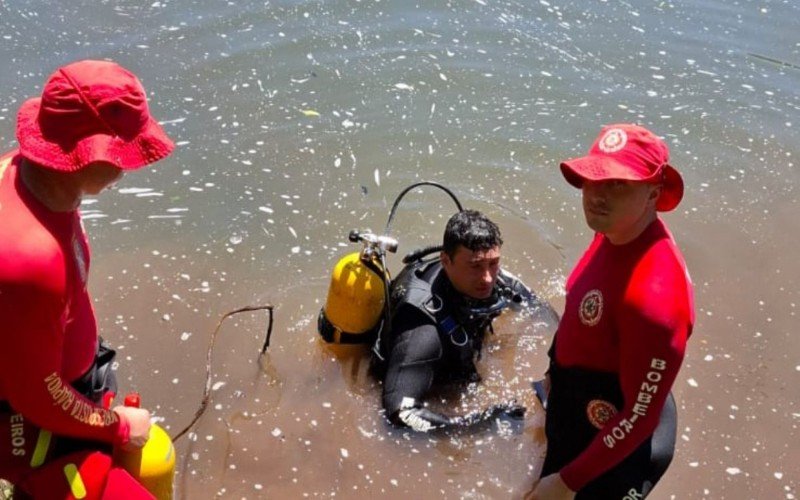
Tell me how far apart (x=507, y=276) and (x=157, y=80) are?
4.11 metres

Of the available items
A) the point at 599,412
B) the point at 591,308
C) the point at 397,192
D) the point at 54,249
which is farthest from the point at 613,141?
the point at 397,192

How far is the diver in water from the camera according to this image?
13.6ft

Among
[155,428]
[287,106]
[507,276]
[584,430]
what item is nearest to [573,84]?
[287,106]

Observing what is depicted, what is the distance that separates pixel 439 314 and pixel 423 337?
0.49 feet

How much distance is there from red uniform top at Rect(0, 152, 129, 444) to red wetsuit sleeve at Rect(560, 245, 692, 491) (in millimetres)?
1761

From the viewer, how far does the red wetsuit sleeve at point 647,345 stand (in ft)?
8.67

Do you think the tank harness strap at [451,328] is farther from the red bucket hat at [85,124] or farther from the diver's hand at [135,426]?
the red bucket hat at [85,124]

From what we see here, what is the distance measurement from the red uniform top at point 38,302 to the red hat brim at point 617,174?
65.5 inches

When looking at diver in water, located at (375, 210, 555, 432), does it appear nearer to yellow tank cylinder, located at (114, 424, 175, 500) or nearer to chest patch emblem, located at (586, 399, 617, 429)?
chest patch emblem, located at (586, 399, 617, 429)

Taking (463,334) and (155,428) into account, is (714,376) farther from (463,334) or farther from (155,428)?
(155,428)

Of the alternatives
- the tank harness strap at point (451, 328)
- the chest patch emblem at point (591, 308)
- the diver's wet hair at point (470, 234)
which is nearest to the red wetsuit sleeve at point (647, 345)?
the chest patch emblem at point (591, 308)

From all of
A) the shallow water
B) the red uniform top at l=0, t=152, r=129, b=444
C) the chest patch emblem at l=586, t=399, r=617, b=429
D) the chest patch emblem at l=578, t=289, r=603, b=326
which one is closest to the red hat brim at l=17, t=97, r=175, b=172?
the red uniform top at l=0, t=152, r=129, b=444

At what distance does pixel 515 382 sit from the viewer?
4.88m

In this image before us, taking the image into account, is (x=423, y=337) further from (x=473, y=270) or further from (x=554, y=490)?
(x=554, y=490)
